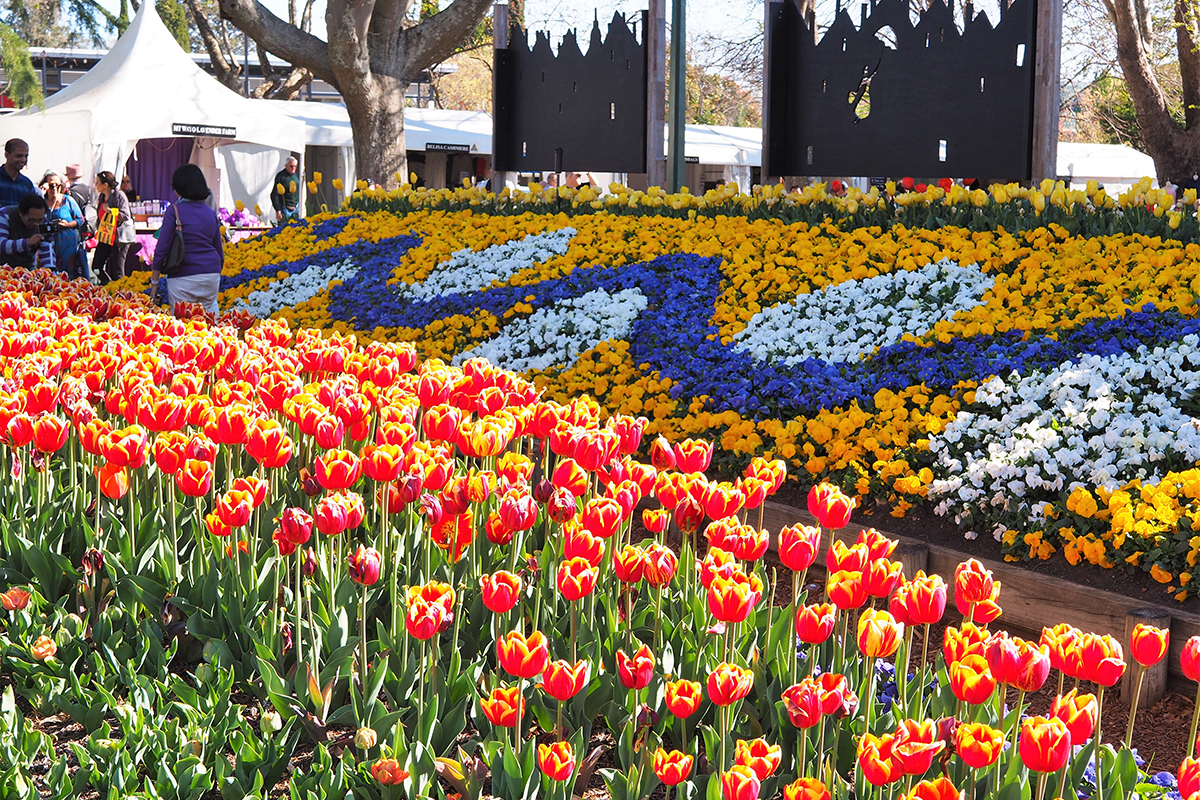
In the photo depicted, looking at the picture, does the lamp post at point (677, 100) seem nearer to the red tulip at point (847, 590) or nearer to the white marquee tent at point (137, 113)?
the red tulip at point (847, 590)

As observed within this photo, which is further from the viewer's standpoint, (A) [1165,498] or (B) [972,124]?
(B) [972,124]

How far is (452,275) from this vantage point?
27.4 feet

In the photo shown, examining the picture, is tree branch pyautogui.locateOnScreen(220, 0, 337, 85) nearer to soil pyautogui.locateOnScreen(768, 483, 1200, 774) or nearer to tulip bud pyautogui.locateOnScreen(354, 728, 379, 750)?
soil pyautogui.locateOnScreen(768, 483, 1200, 774)

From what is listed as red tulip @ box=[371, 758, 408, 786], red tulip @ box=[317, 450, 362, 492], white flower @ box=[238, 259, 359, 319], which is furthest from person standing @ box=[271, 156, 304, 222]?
red tulip @ box=[371, 758, 408, 786]

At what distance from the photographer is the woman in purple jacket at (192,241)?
750 cm

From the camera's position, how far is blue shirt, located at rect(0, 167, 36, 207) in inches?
360

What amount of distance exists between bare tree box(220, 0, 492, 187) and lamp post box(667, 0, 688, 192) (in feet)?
12.1

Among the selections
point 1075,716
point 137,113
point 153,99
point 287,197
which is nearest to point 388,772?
point 1075,716

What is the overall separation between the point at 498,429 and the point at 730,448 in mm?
2158

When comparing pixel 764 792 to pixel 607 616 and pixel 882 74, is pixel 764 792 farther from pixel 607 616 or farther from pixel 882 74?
pixel 882 74

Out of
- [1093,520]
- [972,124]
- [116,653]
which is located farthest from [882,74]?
[116,653]

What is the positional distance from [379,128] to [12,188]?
5367mm

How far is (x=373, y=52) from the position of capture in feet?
45.3

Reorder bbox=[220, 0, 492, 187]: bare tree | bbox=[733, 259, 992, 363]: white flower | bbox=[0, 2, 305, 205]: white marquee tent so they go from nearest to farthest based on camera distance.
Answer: bbox=[733, 259, 992, 363]: white flower
bbox=[220, 0, 492, 187]: bare tree
bbox=[0, 2, 305, 205]: white marquee tent
